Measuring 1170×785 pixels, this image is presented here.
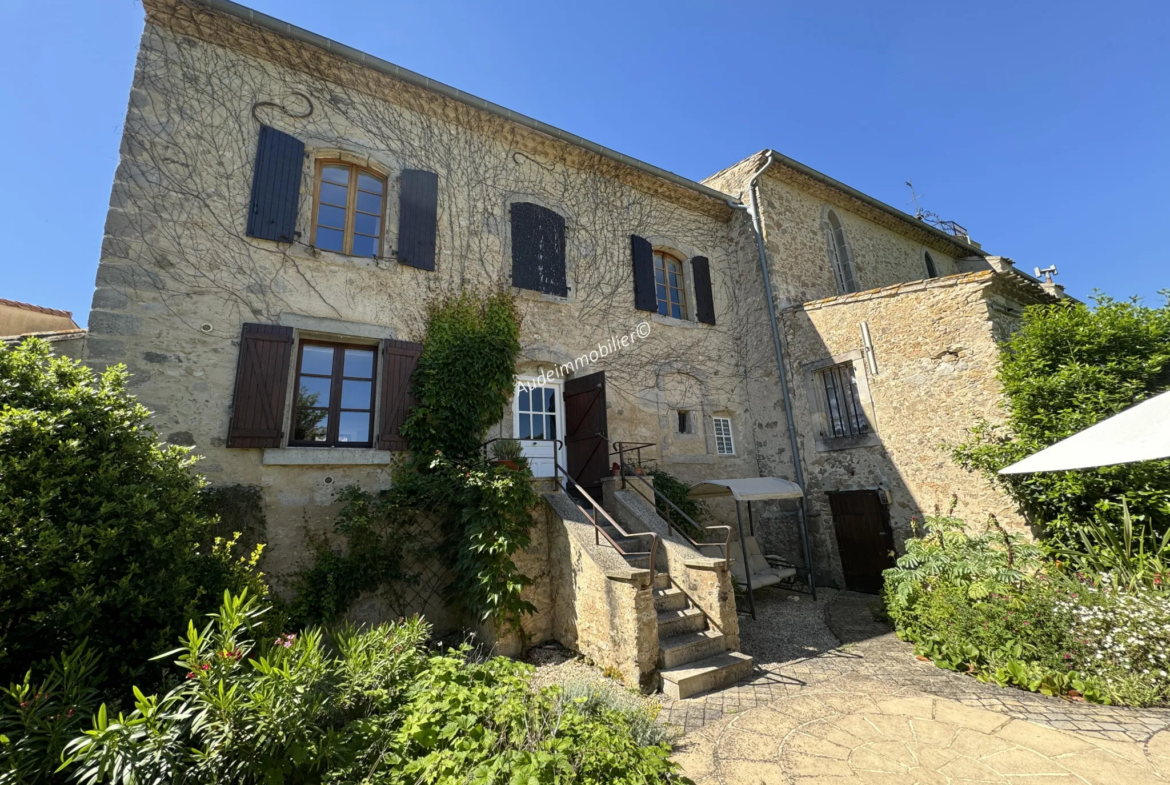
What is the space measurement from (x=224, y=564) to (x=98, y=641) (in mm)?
1117

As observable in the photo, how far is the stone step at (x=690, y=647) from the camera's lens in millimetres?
4465

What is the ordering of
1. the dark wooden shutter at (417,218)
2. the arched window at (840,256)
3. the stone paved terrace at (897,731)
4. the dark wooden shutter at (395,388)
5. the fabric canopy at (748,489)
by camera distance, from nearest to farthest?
the stone paved terrace at (897,731) < the dark wooden shutter at (395,388) < the dark wooden shutter at (417,218) < the fabric canopy at (748,489) < the arched window at (840,256)

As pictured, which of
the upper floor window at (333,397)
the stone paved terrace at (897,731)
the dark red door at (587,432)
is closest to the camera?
the stone paved terrace at (897,731)

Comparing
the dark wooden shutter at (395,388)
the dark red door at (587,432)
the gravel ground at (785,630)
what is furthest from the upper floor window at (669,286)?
the gravel ground at (785,630)

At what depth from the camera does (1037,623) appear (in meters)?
4.32

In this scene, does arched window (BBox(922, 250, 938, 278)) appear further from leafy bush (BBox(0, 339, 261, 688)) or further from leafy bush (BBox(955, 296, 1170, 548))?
leafy bush (BBox(0, 339, 261, 688))

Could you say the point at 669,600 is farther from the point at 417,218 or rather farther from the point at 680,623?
the point at 417,218

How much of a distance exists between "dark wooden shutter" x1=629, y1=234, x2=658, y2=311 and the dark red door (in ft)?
7.55

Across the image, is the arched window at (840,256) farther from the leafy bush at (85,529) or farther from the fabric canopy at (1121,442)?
the leafy bush at (85,529)

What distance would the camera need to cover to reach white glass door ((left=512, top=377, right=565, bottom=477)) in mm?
7496

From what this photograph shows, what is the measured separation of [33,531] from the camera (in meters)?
2.62

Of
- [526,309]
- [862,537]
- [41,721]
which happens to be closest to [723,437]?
[862,537]

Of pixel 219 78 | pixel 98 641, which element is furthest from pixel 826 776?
pixel 219 78

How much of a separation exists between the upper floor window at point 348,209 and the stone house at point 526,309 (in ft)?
0.10
